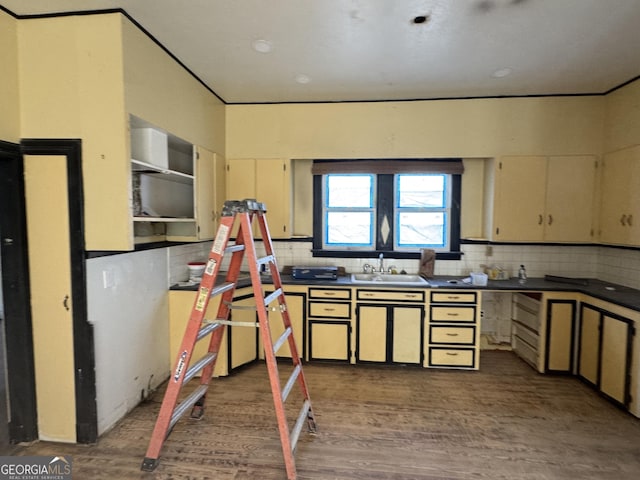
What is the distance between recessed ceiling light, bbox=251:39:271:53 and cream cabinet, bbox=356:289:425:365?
231 cm

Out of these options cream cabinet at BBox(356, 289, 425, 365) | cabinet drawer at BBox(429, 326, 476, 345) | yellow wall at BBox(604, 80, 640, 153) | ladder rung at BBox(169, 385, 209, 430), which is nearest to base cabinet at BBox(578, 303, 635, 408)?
cabinet drawer at BBox(429, 326, 476, 345)

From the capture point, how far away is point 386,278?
11.8 ft

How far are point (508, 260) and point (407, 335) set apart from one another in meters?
1.52

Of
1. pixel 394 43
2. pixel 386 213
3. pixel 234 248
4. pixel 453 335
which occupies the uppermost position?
pixel 394 43

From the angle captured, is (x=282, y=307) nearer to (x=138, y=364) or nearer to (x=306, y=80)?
(x=138, y=364)

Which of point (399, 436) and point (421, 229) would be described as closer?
point (399, 436)

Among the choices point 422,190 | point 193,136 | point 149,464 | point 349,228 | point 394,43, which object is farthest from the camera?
point 349,228

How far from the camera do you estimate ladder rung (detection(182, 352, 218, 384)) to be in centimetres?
197

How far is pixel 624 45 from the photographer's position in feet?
7.78

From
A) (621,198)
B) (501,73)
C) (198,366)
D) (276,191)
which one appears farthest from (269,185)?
(621,198)

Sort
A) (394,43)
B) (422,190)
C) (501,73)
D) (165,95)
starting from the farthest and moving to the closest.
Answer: (422,190)
(501,73)
(165,95)
(394,43)

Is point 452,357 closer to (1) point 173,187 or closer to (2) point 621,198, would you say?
(2) point 621,198

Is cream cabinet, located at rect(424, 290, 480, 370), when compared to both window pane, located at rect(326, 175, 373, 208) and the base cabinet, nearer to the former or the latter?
the base cabinet

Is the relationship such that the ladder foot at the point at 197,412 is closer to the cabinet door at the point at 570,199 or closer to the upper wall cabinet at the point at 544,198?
the upper wall cabinet at the point at 544,198
